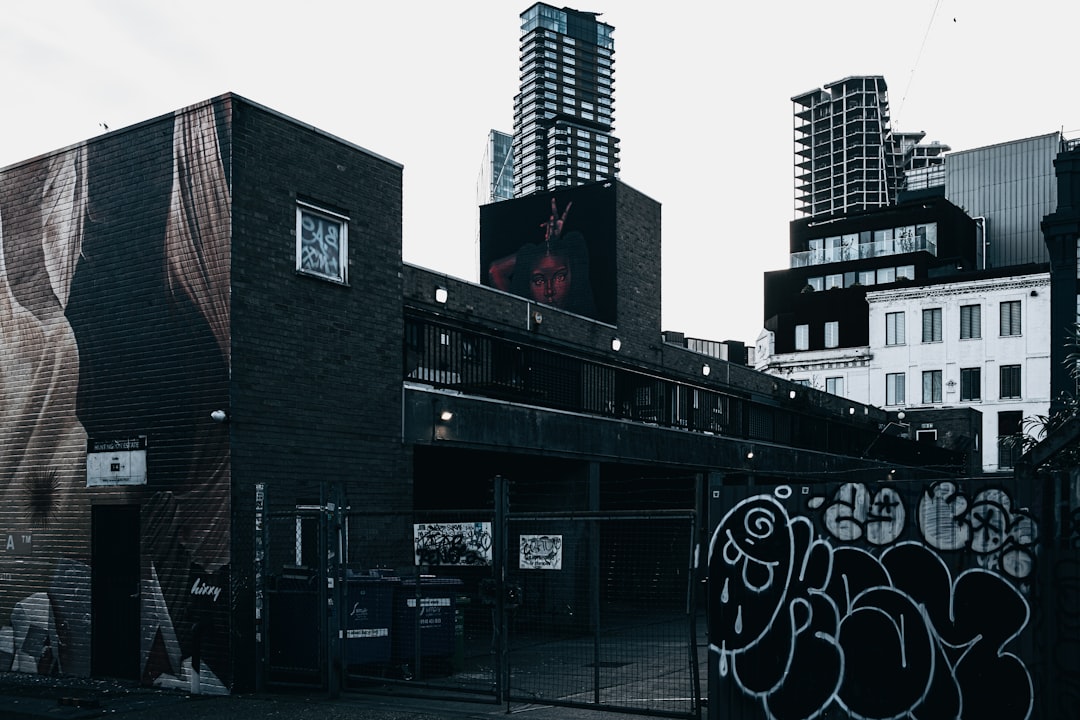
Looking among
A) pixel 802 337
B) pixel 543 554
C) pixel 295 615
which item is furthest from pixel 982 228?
pixel 295 615

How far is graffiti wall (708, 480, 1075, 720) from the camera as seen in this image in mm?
10039

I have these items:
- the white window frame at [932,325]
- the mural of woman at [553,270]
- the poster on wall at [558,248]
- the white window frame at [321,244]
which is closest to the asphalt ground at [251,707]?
the white window frame at [321,244]

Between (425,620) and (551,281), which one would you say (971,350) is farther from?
(425,620)

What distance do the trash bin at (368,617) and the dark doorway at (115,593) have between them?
11.6 feet

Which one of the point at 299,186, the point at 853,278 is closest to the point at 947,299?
the point at 853,278

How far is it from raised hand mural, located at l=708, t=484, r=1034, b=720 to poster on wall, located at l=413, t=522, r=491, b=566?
3556mm

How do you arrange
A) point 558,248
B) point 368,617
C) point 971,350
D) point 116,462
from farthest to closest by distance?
point 971,350, point 558,248, point 116,462, point 368,617

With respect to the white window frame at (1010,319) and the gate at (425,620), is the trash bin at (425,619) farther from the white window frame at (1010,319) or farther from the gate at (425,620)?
the white window frame at (1010,319)

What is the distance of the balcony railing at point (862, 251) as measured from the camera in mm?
79188

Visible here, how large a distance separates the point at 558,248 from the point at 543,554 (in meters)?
26.8

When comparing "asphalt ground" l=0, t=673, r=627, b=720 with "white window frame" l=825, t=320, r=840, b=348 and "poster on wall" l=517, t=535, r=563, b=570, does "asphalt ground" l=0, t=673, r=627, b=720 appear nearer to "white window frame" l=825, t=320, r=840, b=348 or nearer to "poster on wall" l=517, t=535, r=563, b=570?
"poster on wall" l=517, t=535, r=563, b=570

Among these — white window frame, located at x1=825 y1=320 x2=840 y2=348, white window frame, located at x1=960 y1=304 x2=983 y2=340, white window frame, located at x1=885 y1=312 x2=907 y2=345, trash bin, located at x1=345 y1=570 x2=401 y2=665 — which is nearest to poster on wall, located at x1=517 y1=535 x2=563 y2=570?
trash bin, located at x1=345 y1=570 x2=401 y2=665

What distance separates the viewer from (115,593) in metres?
16.3

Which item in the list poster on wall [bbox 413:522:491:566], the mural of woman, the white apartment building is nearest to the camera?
poster on wall [bbox 413:522:491:566]
